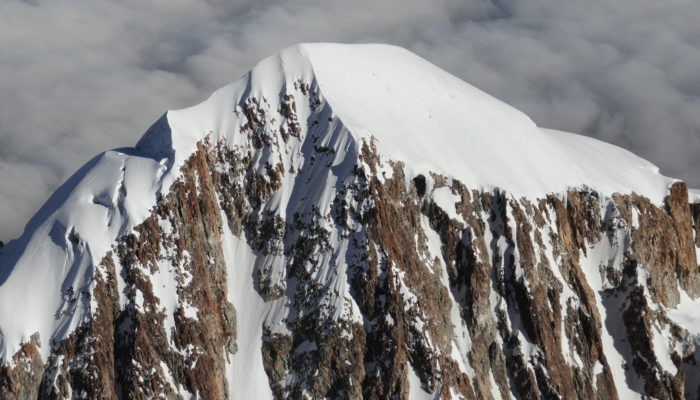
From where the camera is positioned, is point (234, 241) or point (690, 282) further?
point (690, 282)

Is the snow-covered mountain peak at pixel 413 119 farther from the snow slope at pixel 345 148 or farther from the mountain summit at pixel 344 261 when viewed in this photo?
the mountain summit at pixel 344 261

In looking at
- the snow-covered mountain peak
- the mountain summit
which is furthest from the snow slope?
the mountain summit

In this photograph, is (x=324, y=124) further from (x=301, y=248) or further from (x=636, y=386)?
(x=636, y=386)

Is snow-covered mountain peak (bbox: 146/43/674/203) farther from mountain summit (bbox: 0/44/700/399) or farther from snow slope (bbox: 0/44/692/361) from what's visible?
mountain summit (bbox: 0/44/700/399)

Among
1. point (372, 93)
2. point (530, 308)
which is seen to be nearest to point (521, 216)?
point (530, 308)

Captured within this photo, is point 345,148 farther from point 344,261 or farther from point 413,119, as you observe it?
point 344,261
